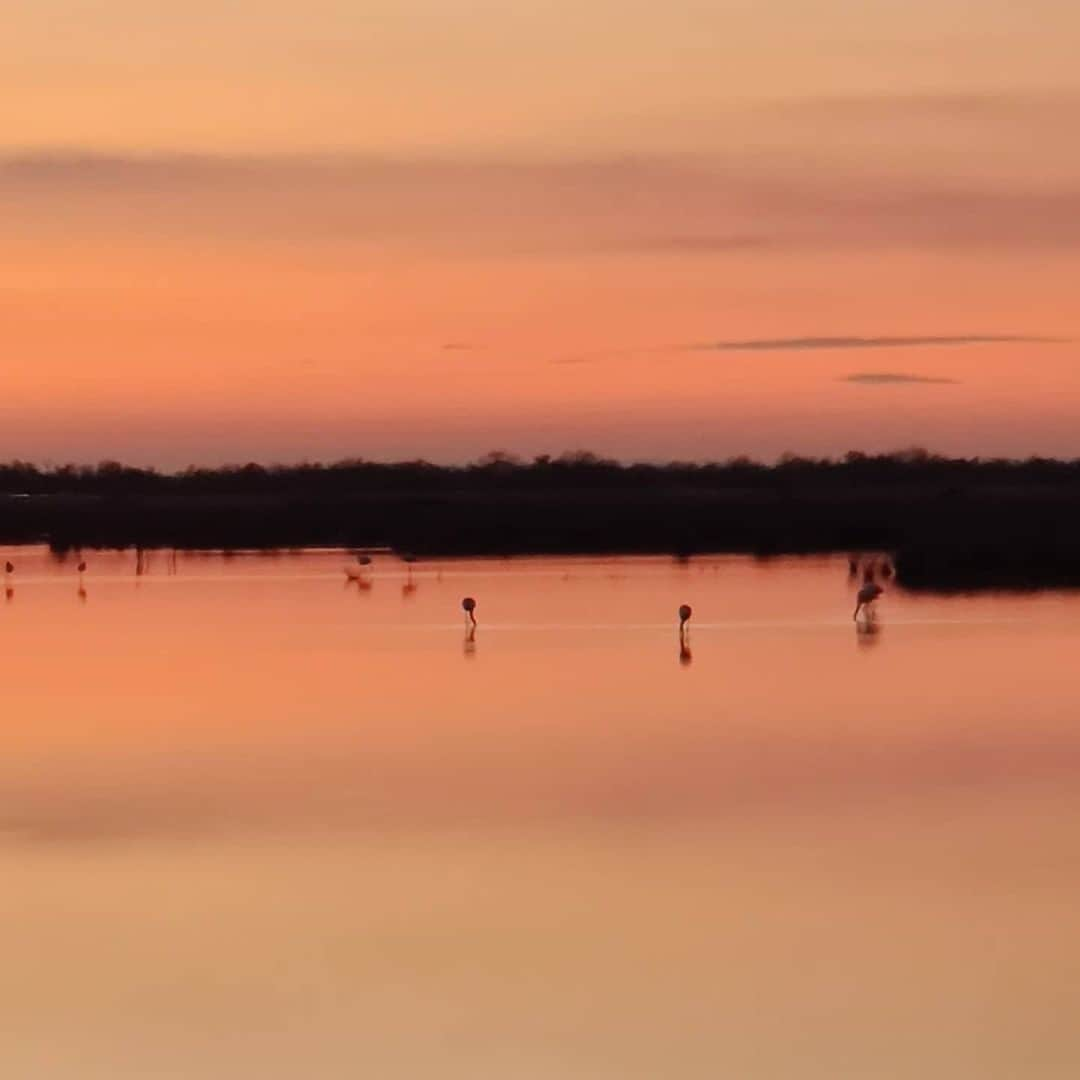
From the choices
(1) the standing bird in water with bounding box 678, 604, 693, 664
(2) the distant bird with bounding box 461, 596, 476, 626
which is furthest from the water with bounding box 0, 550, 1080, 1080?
(2) the distant bird with bounding box 461, 596, 476, 626

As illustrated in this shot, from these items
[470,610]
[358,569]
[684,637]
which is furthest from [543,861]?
[358,569]

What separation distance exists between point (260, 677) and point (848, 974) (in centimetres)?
1199

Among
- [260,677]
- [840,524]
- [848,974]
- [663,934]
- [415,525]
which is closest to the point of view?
[848,974]

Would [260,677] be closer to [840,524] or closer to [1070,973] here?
[1070,973]

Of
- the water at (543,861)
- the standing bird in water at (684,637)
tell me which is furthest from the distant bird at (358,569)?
the water at (543,861)

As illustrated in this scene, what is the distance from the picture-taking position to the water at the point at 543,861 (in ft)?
28.9

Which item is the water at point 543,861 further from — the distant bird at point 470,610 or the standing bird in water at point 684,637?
the distant bird at point 470,610

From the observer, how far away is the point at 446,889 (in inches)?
446

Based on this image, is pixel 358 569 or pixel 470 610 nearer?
pixel 470 610

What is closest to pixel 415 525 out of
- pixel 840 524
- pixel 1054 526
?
pixel 840 524

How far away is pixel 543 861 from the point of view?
12.0 metres

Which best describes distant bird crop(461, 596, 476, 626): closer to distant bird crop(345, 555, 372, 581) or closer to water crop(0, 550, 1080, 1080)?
water crop(0, 550, 1080, 1080)

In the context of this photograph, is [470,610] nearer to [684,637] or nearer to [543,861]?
[684,637]

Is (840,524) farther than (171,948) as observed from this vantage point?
Yes
